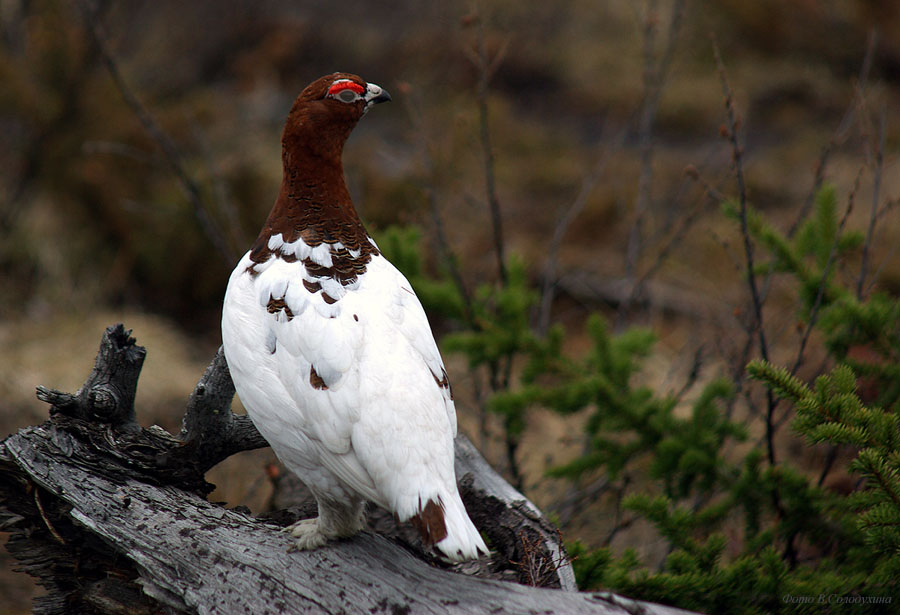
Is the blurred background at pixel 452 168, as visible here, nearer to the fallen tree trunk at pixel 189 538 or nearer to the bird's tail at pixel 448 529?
the fallen tree trunk at pixel 189 538

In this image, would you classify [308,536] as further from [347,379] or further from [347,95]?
[347,95]

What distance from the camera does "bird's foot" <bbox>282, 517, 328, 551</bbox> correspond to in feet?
6.91

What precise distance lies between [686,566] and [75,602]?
6.23 ft

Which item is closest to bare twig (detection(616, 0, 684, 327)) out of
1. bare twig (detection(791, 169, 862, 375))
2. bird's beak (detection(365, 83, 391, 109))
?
bare twig (detection(791, 169, 862, 375))

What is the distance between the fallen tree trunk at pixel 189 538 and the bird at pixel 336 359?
166 mm

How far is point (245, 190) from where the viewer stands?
6.19 metres

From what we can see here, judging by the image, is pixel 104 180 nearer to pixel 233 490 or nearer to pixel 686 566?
pixel 233 490

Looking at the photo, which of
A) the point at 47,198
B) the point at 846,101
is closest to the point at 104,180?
the point at 47,198

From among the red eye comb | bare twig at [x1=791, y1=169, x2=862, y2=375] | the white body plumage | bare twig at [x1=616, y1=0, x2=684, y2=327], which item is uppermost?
bare twig at [x1=616, y1=0, x2=684, y2=327]

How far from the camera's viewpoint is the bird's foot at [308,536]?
82.9 inches

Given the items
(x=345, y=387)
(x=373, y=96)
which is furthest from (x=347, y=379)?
(x=373, y=96)

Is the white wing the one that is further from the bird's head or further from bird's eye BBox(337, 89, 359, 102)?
bird's eye BBox(337, 89, 359, 102)

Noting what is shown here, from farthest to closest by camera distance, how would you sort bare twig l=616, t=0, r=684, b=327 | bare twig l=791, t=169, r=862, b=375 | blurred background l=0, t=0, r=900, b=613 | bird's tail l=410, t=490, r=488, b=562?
blurred background l=0, t=0, r=900, b=613 → bare twig l=616, t=0, r=684, b=327 → bare twig l=791, t=169, r=862, b=375 → bird's tail l=410, t=490, r=488, b=562

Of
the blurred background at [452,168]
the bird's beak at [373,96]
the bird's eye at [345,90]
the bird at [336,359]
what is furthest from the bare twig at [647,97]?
the bird at [336,359]
